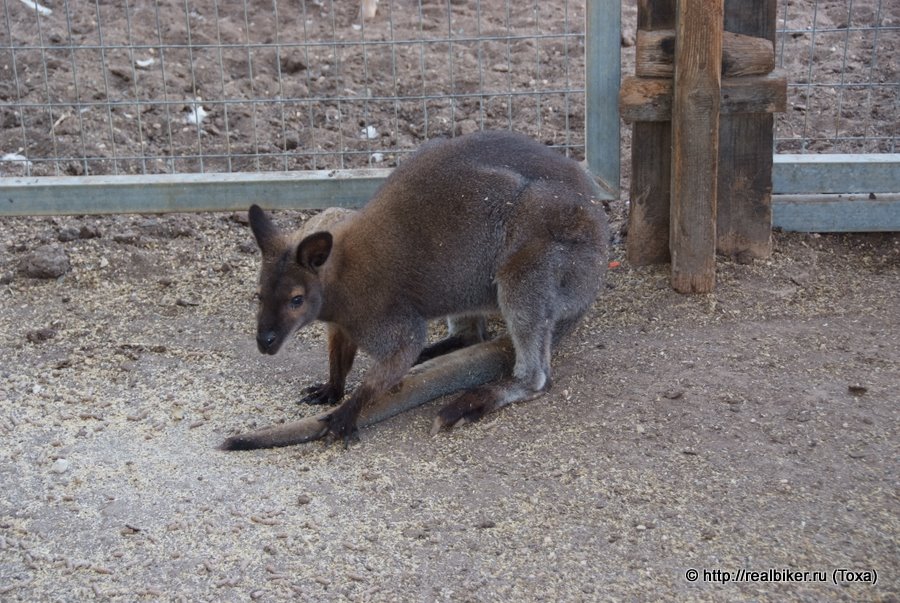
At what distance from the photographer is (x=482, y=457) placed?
3.95 meters

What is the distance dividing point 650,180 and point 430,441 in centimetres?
192

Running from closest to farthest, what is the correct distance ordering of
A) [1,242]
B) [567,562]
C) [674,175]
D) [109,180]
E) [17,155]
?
[567,562], [674,175], [109,180], [1,242], [17,155]

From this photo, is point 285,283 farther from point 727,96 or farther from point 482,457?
point 727,96

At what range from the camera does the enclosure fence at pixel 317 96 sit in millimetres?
5410

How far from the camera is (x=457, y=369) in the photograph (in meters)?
4.55

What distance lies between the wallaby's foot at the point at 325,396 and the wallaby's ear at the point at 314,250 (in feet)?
1.85

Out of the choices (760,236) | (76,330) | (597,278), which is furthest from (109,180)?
(760,236)

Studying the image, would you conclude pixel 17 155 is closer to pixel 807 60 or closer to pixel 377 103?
pixel 377 103

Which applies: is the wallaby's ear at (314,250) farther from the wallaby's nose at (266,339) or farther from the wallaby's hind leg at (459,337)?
the wallaby's hind leg at (459,337)

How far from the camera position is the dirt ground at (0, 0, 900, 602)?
321 centimetres

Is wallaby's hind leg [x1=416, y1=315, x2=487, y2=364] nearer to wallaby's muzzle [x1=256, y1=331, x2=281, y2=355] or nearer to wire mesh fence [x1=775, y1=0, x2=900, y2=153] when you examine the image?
wallaby's muzzle [x1=256, y1=331, x2=281, y2=355]

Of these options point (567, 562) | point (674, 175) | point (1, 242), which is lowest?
point (567, 562)

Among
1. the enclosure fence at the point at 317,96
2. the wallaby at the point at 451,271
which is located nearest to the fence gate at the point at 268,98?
the enclosure fence at the point at 317,96

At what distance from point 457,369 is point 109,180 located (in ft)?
7.11
